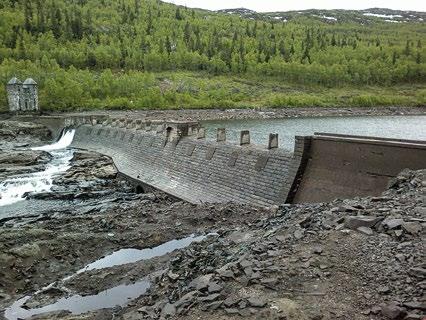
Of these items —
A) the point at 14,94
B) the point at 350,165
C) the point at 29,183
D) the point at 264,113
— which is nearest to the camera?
the point at 350,165

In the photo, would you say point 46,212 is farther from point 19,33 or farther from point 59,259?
point 19,33

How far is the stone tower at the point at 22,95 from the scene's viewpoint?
82125 mm

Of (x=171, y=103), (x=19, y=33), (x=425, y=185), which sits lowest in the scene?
(x=171, y=103)

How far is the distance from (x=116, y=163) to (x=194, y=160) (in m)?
12.5

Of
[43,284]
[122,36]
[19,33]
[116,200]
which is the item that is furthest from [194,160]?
[122,36]

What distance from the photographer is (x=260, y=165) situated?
73.3 ft

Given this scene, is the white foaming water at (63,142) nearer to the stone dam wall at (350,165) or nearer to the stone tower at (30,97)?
the stone tower at (30,97)

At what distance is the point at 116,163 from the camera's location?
1494 inches

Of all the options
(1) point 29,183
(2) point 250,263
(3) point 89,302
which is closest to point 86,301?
(3) point 89,302

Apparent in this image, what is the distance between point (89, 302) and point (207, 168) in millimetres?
13370

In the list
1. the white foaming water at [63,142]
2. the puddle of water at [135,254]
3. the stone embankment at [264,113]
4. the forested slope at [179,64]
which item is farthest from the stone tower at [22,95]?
the puddle of water at [135,254]

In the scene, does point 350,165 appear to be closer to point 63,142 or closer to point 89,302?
point 89,302

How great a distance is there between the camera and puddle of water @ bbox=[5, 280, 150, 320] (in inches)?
529

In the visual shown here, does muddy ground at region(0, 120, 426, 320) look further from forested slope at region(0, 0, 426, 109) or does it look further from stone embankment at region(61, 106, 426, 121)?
forested slope at region(0, 0, 426, 109)
